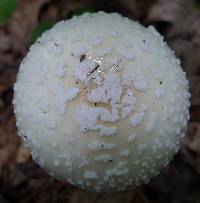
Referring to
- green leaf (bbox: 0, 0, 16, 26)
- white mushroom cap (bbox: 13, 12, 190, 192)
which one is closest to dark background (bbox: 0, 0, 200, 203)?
green leaf (bbox: 0, 0, 16, 26)

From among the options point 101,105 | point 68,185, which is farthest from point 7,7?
point 68,185

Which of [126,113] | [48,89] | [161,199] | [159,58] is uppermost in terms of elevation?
[159,58]

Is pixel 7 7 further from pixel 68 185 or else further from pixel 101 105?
pixel 68 185

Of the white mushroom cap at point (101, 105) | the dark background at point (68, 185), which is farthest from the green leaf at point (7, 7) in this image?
the white mushroom cap at point (101, 105)

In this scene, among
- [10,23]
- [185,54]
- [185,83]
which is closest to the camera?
[185,83]

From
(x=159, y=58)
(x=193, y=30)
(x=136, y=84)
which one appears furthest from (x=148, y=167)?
(x=193, y=30)

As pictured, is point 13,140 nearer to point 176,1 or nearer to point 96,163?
point 96,163
